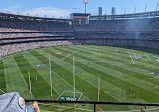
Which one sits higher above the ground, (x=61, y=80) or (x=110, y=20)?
(x=110, y=20)

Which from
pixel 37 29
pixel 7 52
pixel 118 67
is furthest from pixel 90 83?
pixel 37 29

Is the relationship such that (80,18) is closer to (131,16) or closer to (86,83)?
(131,16)

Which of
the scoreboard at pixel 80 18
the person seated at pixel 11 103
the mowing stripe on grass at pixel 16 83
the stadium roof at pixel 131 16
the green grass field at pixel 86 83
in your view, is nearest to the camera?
the person seated at pixel 11 103

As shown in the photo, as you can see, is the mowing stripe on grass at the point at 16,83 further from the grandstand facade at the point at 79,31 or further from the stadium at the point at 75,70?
the grandstand facade at the point at 79,31

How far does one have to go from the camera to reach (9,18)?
84125mm

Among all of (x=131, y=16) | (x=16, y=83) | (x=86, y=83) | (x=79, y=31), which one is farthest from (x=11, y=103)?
(x=131, y=16)

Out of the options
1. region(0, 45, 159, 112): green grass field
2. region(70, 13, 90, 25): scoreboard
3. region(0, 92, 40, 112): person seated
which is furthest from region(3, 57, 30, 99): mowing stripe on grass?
region(70, 13, 90, 25): scoreboard

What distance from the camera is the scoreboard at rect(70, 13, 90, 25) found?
113875 mm

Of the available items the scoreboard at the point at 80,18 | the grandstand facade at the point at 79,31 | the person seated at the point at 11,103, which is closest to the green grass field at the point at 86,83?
the person seated at the point at 11,103

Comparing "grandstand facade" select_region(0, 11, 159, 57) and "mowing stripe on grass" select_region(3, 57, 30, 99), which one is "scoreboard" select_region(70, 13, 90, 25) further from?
"mowing stripe on grass" select_region(3, 57, 30, 99)

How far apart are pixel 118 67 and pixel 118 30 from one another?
7220 cm

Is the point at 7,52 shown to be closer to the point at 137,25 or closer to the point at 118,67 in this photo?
the point at 118,67

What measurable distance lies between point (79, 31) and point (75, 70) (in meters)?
75.8

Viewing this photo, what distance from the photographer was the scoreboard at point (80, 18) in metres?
114
